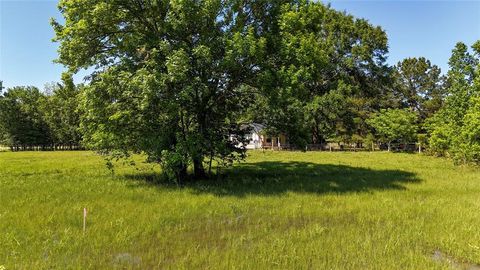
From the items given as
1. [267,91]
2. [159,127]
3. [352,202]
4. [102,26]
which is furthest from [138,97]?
[352,202]

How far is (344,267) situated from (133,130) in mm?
12095

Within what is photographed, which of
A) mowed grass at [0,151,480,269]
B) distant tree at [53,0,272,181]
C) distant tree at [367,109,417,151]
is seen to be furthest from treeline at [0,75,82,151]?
mowed grass at [0,151,480,269]

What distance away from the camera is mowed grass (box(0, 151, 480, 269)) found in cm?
651

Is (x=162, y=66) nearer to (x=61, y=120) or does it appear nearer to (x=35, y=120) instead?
(x=61, y=120)

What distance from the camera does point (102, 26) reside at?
16141 mm

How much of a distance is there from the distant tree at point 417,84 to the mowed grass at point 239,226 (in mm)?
52058

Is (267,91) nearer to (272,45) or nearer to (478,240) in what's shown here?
(272,45)

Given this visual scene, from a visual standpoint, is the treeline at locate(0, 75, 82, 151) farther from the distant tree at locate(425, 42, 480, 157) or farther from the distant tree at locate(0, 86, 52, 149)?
the distant tree at locate(425, 42, 480, 157)

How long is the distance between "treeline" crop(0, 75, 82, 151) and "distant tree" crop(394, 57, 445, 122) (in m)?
60.9

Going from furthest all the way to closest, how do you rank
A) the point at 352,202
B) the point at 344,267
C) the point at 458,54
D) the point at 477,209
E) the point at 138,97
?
the point at 458,54, the point at 138,97, the point at 352,202, the point at 477,209, the point at 344,267

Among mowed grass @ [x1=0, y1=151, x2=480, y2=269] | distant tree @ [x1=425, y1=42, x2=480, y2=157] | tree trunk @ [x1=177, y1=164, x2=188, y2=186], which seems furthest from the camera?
distant tree @ [x1=425, y1=42, x2=480, y2=157]

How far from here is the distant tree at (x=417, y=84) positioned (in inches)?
2448

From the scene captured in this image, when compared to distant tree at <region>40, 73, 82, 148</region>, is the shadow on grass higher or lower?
lower

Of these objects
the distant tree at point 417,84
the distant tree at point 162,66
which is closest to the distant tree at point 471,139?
the distant tree at point 162,66
